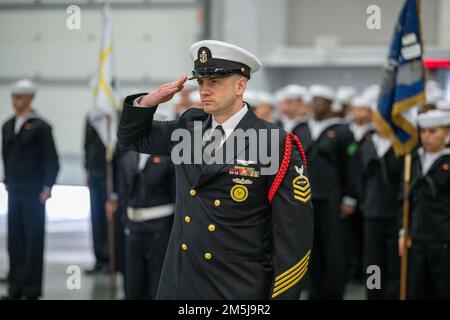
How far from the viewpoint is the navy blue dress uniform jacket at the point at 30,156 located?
7.50m

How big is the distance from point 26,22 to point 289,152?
37.6ft

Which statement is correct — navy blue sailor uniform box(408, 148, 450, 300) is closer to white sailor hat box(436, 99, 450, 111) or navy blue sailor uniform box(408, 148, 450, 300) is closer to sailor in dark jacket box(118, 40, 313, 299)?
white sailor hat box(436, 99, 450, 111)

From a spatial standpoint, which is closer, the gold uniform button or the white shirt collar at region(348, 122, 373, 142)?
the gold uniform button

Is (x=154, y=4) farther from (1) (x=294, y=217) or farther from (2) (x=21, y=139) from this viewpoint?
(1) (x=294, y=217)

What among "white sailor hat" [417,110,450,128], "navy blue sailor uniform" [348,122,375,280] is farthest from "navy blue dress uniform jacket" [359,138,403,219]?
"navy blue sailor uniform" [348,122,375,280]

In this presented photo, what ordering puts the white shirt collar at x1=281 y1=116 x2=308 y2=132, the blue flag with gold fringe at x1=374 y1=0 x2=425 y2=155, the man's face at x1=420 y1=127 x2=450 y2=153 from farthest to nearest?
the white shirt collar at x1=281 y1=116 x2=308 y2=132 → the blue flag with gold fringe at x1=374 y1=0 x2=425 y2=155 → the man's face at x1=420 y1=127 x2=450 y2=153

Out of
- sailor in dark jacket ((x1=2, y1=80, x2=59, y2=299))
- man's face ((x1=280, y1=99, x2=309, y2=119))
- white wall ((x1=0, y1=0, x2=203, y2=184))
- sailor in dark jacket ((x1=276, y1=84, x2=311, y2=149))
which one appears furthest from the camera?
white wall ((x1=0, y1=0, x2=203, y2=184))

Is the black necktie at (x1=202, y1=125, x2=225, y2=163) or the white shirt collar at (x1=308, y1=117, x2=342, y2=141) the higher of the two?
the black necktie at (x1=202, y1=125, x2=225, y2=163)

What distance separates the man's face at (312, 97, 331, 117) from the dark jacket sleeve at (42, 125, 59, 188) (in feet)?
7.80

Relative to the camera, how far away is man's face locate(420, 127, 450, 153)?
19.7ft

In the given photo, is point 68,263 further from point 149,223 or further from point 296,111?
point 149,223

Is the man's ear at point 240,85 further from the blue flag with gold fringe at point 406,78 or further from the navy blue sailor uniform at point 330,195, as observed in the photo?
the navy blue sailor uniform at point 330,195

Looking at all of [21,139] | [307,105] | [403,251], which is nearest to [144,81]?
[307,105]

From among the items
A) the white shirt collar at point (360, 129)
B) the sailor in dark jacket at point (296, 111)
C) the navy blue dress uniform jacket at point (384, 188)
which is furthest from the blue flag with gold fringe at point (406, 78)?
the white shirt collar at point (360, 129)
